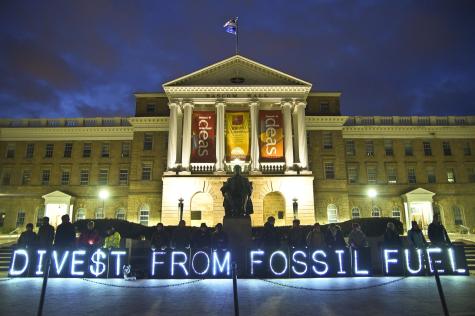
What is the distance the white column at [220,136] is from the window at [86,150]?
713 inches

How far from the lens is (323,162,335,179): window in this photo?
4547 cm

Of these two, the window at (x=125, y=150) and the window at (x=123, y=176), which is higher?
the window at (x=125, y=150)

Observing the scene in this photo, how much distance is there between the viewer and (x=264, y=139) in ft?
131

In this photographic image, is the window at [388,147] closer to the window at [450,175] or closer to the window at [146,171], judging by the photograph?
the window at [450,175]

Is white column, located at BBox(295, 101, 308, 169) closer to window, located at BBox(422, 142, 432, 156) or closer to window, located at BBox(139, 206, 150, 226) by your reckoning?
window, located at BBox(422, 142, 432, 156)

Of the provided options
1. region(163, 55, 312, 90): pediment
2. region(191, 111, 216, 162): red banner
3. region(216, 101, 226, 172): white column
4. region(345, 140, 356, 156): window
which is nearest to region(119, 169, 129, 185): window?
region(191, 111, 216, 162): red banner

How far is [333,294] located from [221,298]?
2994 mm

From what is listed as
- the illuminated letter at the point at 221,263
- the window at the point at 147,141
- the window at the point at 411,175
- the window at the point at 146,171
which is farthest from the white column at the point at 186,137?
the illuminated letter at the point at 221,263

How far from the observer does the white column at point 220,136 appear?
4031 centimetres

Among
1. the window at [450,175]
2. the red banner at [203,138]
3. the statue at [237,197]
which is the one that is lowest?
the statue at [237,197]

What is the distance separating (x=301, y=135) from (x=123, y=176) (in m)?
22.2

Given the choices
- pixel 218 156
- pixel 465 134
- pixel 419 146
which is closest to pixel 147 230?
pixel 218 156

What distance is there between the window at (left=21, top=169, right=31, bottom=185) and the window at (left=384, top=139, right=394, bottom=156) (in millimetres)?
44296

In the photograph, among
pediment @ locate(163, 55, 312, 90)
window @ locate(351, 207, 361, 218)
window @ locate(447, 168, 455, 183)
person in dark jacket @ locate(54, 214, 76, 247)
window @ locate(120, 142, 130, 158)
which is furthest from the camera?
window @ locate(120, 142, 130, 158)
